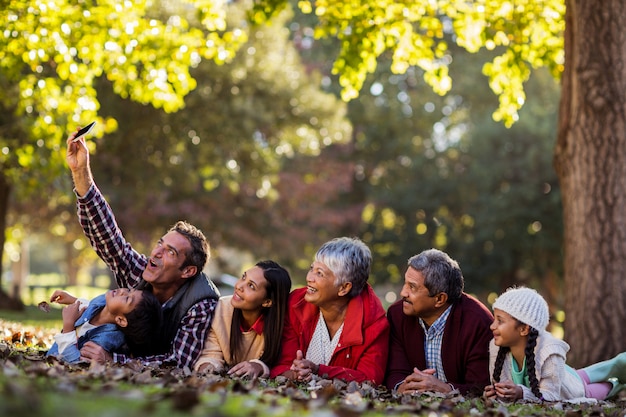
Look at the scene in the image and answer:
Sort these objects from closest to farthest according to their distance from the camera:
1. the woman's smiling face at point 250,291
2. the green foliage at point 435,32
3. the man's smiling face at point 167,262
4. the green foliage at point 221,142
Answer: the woman's smiling face at point 250,291 < the man's smiling face at point 167,262 < the green foliage at point 435,32 < the green foliage at point 221,142

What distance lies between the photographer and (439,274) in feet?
23.3

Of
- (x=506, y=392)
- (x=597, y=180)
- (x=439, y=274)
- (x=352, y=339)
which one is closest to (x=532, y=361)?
(x=506, y=392)

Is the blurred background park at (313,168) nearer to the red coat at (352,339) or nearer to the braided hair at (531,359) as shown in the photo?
the red coat at (352,339)

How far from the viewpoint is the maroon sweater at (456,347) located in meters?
7.06

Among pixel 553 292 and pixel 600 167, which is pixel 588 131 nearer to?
pixel 600 167

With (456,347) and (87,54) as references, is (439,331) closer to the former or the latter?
(456,347)

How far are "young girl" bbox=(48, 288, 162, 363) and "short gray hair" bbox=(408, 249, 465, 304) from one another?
6.87 ft

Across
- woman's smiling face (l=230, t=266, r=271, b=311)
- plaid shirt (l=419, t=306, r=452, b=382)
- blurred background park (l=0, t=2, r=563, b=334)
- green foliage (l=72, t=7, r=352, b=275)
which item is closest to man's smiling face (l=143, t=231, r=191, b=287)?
woman's smiling face (l=230, t=266, r=271, b=311)

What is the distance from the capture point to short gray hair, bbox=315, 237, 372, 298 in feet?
23.3

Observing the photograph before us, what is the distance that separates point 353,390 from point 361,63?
23.4 ft

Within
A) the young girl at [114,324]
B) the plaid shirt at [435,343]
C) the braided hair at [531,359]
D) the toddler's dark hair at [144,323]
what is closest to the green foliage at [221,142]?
the young girl at [114,324]

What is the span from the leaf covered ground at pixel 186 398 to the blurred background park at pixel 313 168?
30.3ft

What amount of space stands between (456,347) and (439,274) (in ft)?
1.94

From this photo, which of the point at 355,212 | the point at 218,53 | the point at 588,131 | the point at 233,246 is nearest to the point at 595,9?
the point at 588,131
